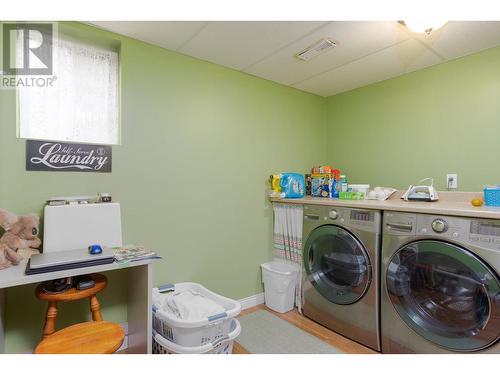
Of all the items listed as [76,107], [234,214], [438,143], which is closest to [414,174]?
[438,143]

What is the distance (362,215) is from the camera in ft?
6.34

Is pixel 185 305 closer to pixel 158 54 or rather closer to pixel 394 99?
pixel 158 54

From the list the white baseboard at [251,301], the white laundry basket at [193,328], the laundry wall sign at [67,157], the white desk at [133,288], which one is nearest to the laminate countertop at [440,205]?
the white baseboard at [251,301]

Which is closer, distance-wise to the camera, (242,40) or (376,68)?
(242,40)

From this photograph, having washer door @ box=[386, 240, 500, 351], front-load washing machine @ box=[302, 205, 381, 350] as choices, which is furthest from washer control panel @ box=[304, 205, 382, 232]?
washer door @ box=[386, 240, 500, 351]

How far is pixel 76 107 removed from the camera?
1.85 m

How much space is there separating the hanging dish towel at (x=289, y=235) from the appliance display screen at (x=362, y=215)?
522 millimetres

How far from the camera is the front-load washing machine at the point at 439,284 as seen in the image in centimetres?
138

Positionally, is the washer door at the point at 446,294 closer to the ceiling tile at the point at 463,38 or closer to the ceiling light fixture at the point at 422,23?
the ceiling light fixture at the point at 422,23

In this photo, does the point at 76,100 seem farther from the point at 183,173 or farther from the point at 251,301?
the point at 251,301

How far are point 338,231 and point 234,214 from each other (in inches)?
36.8

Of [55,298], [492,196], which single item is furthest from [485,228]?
[55,298]

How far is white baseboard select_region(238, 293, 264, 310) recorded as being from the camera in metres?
2.57

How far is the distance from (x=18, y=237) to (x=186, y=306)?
1012mm
